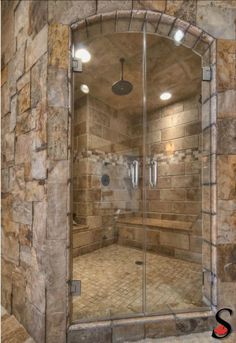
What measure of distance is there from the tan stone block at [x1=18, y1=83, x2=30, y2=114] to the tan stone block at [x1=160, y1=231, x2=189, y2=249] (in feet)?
7.37

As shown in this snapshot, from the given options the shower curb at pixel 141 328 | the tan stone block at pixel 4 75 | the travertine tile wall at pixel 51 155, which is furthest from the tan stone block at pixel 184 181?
the tan stone block at pixel 4 75

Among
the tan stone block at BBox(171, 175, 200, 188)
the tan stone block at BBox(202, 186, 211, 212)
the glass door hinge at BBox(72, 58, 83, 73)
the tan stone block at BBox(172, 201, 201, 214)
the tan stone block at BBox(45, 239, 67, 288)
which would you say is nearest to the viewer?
the tan stone block at BBox(45, 239, 67, 288)

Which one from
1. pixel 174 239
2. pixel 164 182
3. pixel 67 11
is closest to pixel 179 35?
pixel 67 11

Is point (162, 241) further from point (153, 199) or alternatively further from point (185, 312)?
point (185, 312)

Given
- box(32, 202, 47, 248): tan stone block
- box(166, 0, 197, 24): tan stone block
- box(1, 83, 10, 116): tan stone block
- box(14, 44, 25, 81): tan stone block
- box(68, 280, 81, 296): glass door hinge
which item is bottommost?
box(68, 280, 81, 296): glass door hinge

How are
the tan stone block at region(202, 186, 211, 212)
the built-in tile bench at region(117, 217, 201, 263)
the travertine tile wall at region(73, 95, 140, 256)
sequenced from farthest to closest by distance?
the travertine tile wall at region(73, 95, 140, 256) < the built-in tile bench at region(117, 217, 201, 263) < the tan stone block at region(202, 186, 211, 212)

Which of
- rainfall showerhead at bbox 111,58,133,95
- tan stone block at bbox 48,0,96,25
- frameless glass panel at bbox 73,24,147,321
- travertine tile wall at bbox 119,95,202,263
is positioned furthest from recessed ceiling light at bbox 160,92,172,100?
tan stone block at bbox 48,0,96,25

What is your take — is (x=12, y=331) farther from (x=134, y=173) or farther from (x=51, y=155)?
(x=134, y=173)

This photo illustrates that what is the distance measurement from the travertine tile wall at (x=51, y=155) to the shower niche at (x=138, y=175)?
1.06 feet

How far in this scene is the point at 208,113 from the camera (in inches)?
55.5

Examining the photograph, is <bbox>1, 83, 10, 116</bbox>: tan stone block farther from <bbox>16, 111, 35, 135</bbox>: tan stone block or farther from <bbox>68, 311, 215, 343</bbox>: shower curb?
<bbox>68, 311, 215, 343</bbox>: shower curb

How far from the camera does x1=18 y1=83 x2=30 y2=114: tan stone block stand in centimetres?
135

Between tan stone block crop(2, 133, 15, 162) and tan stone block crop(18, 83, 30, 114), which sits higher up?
tan stone block crop(18, 83, 30, 114)

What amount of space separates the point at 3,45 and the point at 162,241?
2.78 metres
